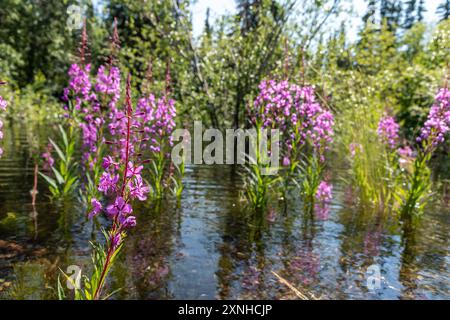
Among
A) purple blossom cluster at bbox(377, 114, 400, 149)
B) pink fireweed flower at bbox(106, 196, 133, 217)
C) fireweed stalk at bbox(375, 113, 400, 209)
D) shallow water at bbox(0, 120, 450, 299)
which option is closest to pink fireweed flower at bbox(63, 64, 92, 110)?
shallow water at bbox(0, 120, 450, 299)

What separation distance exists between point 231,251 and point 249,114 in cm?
350

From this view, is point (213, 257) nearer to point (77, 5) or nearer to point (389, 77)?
point (389, 77)

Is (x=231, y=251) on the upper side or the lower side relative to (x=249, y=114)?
lower

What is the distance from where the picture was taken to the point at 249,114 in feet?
25.7

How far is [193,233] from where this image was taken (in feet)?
18.9

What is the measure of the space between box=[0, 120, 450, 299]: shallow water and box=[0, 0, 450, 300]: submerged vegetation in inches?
9.1

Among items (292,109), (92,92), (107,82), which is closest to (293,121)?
(292,109)

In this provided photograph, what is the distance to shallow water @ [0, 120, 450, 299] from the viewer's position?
4.10m

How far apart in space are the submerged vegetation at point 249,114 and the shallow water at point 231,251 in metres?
0.23

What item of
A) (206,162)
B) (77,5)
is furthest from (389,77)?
(77,5)

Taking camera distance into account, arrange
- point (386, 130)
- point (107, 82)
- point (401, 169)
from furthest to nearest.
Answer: point (386, 130) → point (401, 169) → point (107, 82)

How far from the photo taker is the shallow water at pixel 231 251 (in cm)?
410
